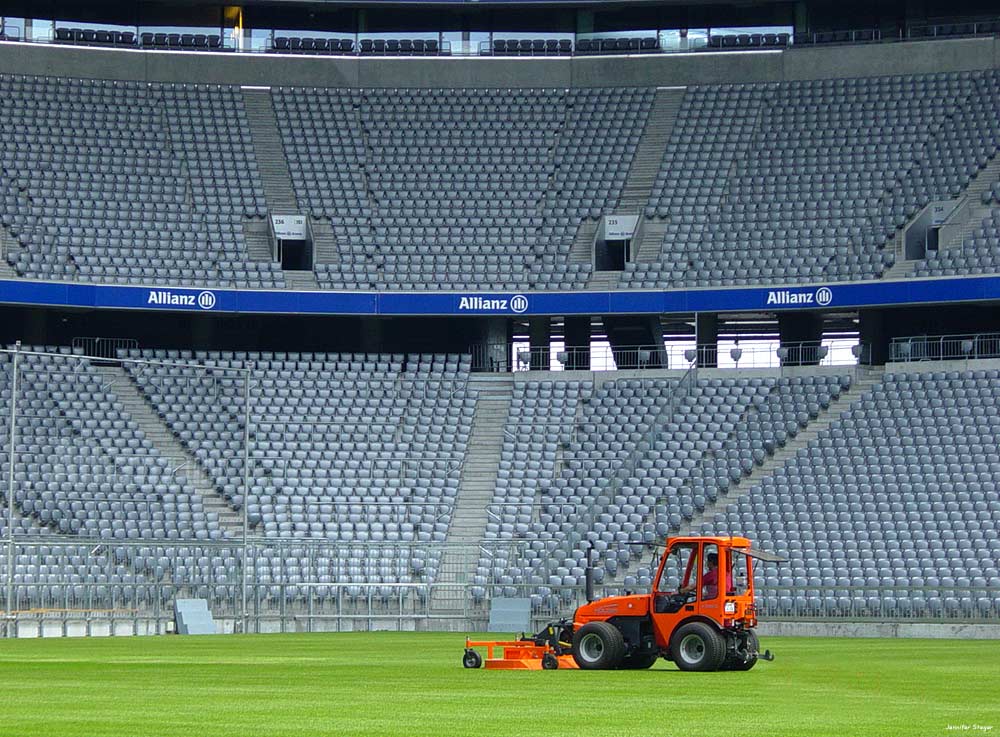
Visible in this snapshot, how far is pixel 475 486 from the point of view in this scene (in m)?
49.2

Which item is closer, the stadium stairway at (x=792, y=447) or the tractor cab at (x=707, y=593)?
the tractor cab at (x=707, y=593)

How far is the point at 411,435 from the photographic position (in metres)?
50.6

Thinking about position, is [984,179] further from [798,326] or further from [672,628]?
[672,628]

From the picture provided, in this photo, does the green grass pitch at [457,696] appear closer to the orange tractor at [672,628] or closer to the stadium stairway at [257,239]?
the orange tractor at [672,628]

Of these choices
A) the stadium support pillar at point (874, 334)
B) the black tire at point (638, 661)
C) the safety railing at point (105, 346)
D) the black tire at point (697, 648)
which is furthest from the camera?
the safety railing at point (105, 346)

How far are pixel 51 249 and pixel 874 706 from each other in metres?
39.3

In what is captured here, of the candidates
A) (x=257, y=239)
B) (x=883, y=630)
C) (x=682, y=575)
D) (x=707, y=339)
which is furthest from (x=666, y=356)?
(x=682, y=575)

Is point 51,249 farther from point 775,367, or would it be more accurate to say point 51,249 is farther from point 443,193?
point 775,367

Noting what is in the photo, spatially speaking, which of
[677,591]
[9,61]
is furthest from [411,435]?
[677,591]

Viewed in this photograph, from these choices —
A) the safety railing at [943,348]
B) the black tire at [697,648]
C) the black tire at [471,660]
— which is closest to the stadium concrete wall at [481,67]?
the safety railing at [943,348]

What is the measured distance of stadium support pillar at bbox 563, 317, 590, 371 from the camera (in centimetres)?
5545

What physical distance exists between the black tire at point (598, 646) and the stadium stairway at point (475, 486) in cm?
1878

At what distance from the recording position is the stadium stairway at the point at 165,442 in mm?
46656

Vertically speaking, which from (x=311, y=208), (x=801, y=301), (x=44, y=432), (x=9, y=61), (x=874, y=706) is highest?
(x=9, y=61)
